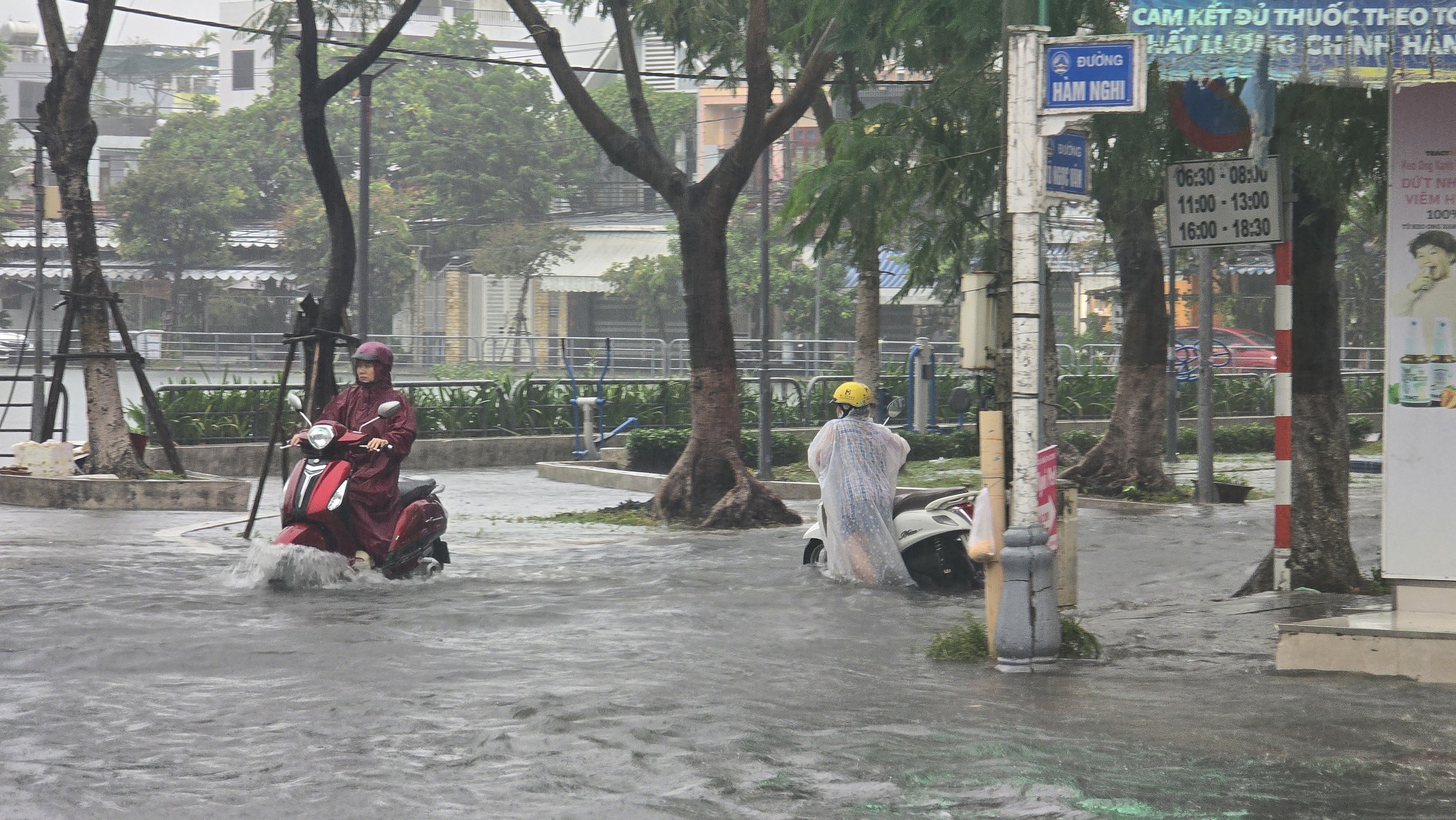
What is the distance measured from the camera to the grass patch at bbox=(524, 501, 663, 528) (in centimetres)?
1617

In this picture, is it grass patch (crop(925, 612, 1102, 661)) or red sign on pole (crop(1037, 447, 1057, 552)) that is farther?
grass patch (crop(925, 612, 1102, 661))

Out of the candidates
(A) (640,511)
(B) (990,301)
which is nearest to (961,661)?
(B) (990,301)

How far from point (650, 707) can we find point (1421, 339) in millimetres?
4340

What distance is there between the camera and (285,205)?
57.4 meters

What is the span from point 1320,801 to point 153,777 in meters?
4.07

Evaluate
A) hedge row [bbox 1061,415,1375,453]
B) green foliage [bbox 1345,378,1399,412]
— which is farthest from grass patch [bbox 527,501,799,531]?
green foliage [bbox 1345,378,1399,412]

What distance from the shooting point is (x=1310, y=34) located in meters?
7.69

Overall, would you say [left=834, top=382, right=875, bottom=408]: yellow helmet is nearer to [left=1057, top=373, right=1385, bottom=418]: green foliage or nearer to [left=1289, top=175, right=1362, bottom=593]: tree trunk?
[left=1289, top=175, right=1362, bottom=593]: tree trunk

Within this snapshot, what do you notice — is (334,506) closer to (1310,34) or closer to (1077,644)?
(1077,644)

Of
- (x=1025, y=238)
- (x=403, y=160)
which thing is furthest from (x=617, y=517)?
(x=403, y=160)

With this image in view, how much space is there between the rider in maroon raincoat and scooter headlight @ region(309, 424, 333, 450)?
236mm

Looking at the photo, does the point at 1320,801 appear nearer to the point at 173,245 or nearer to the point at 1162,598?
the point at 1162,598

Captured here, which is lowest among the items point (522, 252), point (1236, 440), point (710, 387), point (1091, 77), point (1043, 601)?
point (1236, 440)

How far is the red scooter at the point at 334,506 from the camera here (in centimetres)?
1084
